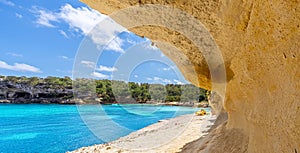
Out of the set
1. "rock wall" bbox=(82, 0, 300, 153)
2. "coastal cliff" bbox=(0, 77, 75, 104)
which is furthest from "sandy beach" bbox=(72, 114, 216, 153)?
"coastal cliff" bbox=(0, 77, 75, 104)

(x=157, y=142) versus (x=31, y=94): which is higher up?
(x=31, y=94)

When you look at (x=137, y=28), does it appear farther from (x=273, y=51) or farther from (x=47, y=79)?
(x=47, y=79)

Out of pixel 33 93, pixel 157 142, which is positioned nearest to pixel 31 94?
pixel 33 93

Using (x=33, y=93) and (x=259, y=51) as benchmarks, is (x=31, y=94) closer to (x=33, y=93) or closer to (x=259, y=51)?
(x=33, y=93)

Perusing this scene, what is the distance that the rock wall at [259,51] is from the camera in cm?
131

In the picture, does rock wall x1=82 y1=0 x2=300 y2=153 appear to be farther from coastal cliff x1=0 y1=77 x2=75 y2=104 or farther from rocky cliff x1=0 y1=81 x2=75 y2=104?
rocky cliff x1=0 y1=81 x2=75 y2=104

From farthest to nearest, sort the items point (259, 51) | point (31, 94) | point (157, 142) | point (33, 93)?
point (33, 93), point (31, 94), point (157, 142), point (259, 51)

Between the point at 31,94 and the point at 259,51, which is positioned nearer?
the point at 259,51

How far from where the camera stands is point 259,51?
186cm

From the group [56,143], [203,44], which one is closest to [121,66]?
[203,44]

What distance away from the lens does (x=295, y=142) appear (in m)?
1.28

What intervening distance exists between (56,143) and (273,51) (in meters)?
17.7

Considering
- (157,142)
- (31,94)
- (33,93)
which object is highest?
(33,93)

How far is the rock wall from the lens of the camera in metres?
1.31
